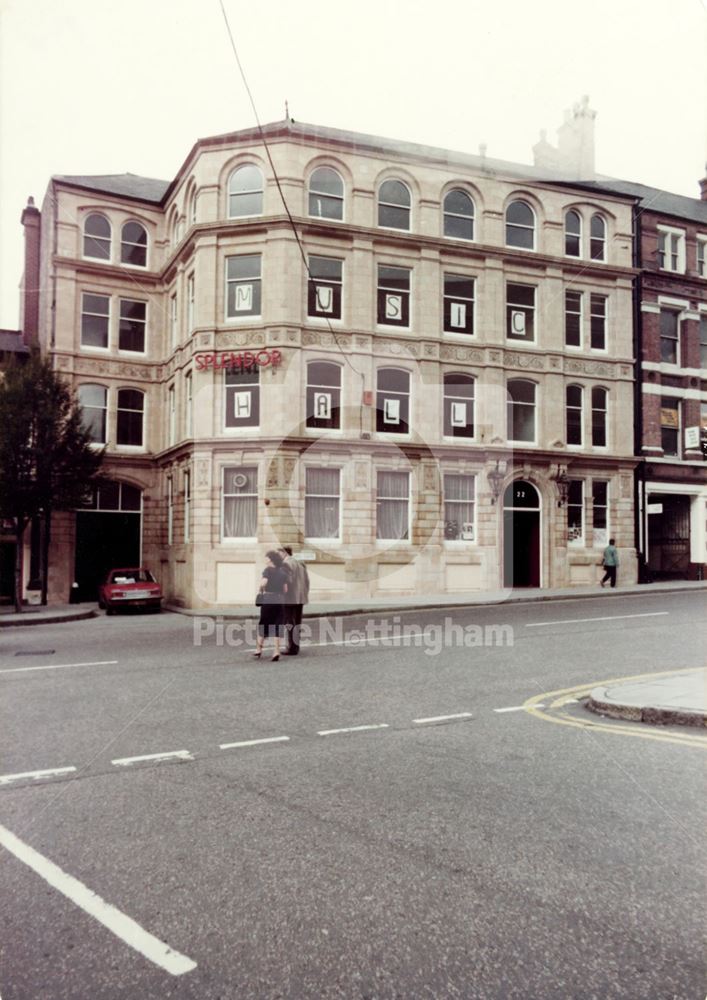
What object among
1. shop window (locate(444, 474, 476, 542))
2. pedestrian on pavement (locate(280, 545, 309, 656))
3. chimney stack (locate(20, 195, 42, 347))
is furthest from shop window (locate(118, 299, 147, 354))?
pedestrian on pavement (locate(280, 545, 309, 656))

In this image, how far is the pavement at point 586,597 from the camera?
7.43 metres

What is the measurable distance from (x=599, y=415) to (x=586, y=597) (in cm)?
796

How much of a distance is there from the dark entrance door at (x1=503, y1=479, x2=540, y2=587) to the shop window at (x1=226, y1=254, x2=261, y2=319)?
10702 mm

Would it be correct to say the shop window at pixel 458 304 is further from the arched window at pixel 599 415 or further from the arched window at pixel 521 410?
the arched window at pixel 599 415

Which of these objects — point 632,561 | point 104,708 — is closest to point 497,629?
point 104,708

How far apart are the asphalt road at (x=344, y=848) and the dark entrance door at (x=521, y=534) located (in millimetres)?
18242

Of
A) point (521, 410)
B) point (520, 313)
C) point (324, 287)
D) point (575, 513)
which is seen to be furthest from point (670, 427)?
point (324, 287)

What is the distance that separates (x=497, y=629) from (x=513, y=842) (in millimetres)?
11495

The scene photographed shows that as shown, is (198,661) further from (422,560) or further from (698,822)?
(422,560)

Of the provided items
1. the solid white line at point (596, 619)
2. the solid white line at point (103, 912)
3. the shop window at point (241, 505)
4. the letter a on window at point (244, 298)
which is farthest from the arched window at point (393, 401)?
the solid white line at point (103, 912)

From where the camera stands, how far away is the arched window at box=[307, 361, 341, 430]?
2448 centimetres

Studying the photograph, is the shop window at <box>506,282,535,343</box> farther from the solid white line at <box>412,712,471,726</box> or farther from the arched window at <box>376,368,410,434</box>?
the solid white line at <box>412,712,471,726</box>

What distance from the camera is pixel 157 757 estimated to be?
246 inches

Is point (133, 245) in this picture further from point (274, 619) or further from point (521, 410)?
point (274, 619)
